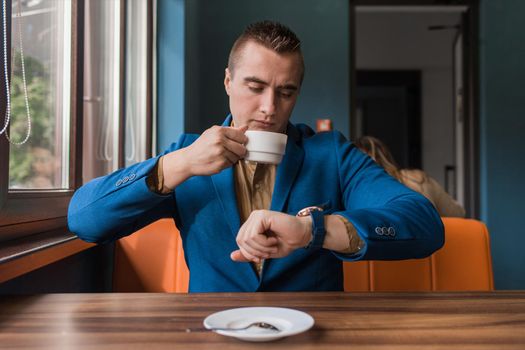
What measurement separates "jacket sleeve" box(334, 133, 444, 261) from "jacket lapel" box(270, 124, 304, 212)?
146 mm

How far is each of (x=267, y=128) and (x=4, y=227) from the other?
0.67 m

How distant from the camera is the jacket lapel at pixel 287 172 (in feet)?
4.03

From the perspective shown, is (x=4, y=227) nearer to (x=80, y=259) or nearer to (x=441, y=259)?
(x=80, y=259)

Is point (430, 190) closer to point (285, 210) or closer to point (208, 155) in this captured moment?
point (285, 210)

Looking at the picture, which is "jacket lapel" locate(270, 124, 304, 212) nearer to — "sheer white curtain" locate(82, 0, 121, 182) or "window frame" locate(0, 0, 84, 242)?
"window frame" locate(0, 0, 84, 242)

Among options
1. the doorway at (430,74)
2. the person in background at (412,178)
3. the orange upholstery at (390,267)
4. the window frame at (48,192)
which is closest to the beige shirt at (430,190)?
the person in background at (412,178)

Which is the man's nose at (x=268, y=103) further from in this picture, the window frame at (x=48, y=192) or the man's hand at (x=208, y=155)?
the window frame at (x=48, y=192)

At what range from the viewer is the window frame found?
1.21 m

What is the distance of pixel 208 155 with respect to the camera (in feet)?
3.39

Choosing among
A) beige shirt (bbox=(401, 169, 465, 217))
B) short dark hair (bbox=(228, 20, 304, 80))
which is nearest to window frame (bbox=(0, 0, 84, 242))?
short dark hair (bbox=(228, 20, 304, 80))

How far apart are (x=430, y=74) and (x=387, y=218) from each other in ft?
23.2

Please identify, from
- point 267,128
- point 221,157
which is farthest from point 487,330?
point 267,128

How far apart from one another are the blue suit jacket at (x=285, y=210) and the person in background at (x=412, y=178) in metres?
1.25

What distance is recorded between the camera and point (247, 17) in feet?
12.4
